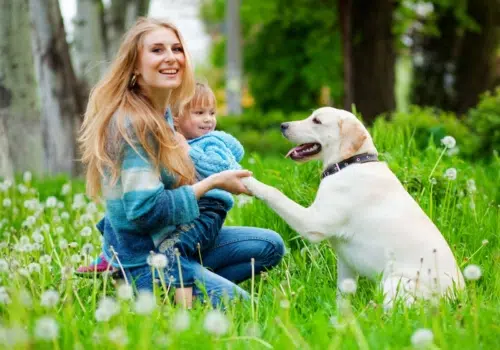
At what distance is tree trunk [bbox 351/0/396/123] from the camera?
1600 centimetres

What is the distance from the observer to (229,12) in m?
21.3

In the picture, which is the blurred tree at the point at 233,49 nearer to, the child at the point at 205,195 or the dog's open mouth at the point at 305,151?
the child at the point at 205,195

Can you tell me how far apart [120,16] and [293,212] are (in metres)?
9.49

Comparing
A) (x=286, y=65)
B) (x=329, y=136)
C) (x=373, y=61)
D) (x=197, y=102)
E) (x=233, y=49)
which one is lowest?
(x=286, y=65)

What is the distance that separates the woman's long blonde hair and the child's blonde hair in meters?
0.22

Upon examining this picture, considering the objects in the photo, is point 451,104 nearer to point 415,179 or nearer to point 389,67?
point 389,67

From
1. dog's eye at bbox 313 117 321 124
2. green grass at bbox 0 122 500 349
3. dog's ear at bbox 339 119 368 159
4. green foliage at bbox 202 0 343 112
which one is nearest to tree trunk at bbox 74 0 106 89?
green grass at bbox 0 122 500 349

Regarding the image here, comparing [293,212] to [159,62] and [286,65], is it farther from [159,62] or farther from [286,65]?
[286,65]

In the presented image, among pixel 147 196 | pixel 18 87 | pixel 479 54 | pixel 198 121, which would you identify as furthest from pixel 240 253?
pixel 479 54

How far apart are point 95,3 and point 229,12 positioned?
30.3 feet

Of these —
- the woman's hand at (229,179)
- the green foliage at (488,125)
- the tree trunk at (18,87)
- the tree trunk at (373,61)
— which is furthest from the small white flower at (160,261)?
the tree trunk at (373,61)

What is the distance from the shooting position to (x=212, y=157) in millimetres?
4477

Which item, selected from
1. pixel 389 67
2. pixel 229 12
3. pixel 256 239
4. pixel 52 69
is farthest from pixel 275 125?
pixel 256 239

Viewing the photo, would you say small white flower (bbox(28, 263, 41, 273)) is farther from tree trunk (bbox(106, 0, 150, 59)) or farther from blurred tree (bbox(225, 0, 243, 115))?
blurred tree (bbox(225, 0, 243, 115))
